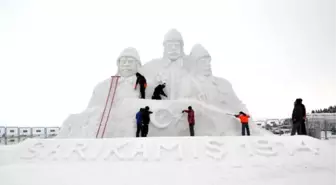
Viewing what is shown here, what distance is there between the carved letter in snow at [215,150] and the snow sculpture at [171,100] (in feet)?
9.04

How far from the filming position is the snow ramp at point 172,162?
5691 mm

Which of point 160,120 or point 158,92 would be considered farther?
point 158,92

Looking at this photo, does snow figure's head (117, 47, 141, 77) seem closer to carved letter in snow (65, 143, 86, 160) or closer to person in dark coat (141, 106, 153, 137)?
person in dark coat (141, 106, 153, 137)

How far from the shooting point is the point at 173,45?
11.9m

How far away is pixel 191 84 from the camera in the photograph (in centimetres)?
1112

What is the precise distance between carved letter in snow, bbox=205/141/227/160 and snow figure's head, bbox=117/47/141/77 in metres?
5.52

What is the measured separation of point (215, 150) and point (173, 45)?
6323 mm

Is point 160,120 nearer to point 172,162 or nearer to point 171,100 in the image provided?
point 171,100

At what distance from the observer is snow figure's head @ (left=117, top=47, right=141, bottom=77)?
11.2 metres

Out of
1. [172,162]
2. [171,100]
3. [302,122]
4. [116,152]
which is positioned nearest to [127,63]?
[171,100]

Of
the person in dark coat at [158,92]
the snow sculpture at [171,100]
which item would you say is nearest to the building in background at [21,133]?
the snow sculpture at [171,100]

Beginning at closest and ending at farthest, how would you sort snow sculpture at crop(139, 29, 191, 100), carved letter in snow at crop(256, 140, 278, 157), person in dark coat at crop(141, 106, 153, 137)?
carved letter in snow at crop(256, 140, 278, 157) < person in dark coat at crop(141, 106, 153, 137) < snow sculpture at crop(139, 29, 191, 100)

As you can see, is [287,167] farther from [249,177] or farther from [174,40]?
[174,40]

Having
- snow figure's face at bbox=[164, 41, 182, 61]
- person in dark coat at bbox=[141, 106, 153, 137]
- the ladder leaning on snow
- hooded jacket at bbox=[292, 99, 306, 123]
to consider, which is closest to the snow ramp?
person in dark coat at bbox=[141, 106, 153, 137]
